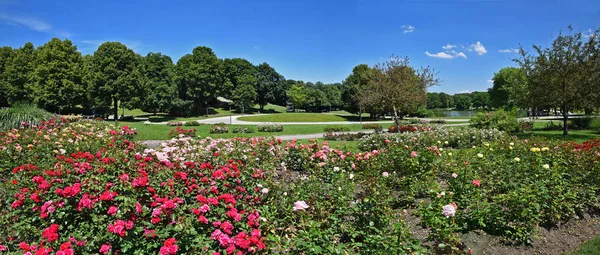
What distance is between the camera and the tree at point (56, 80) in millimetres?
35312

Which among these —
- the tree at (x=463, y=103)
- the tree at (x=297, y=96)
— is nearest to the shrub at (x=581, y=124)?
the tree at (x=297, y=96)

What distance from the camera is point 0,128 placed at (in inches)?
426

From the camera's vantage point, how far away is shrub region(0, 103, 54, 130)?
35.9ft

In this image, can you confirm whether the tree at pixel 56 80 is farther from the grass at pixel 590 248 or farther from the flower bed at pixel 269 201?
the grass at pixel 590 248

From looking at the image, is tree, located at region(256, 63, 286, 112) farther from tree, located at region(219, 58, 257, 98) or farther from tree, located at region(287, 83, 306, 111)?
tree, located at region(287, 83, 306, 111)

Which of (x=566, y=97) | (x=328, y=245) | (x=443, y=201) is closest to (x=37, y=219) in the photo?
(x=328, y=245)

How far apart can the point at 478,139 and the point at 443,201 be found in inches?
424

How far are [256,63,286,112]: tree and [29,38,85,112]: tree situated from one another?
3351cm

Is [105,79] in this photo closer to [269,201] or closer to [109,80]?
[109,80]

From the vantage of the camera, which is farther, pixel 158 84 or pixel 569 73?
pixel 158 84

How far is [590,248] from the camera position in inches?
165

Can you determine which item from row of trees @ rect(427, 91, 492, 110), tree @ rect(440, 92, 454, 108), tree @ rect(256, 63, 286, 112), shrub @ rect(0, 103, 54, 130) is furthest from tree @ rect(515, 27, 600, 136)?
tree @ rect(440, 92, 454, 108)

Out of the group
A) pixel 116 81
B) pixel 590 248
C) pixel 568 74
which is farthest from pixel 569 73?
pixel 116 81

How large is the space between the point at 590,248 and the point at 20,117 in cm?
1581
